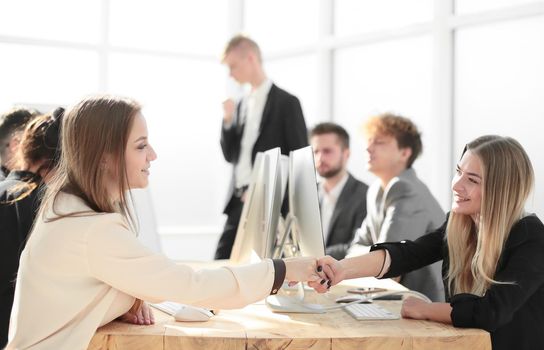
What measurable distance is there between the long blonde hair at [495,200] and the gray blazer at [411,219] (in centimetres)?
89

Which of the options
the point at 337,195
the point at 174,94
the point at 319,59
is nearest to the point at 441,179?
the point at 337,195

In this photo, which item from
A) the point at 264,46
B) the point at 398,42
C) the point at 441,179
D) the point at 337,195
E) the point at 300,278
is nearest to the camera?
the point at 300,278

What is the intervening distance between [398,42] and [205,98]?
1844 mm

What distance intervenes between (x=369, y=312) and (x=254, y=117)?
2.26 meters

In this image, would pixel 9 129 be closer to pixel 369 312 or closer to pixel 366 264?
pixel 366 264

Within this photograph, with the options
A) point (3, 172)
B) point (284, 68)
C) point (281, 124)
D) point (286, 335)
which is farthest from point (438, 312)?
point (284, 68)

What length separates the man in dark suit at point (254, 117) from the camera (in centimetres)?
399

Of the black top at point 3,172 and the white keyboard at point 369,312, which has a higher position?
the black top at point 3,172

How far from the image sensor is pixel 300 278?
1825mm

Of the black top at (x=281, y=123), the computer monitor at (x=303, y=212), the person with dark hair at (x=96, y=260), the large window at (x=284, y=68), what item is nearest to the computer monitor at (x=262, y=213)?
the computer monitor at (x=303, y=212)

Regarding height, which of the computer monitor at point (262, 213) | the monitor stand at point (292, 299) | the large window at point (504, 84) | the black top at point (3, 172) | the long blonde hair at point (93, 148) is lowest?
the monitor stand at point (292, 299)

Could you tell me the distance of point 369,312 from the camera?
6.33ft

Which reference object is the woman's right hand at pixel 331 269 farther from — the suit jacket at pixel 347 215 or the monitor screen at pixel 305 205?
the suit jacket at pixel 347 215

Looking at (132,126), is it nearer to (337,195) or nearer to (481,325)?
(481,325)
